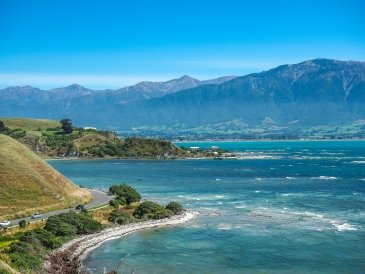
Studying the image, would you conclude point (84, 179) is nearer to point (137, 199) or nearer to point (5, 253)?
point (137, 199)

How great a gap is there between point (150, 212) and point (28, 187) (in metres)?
24.7

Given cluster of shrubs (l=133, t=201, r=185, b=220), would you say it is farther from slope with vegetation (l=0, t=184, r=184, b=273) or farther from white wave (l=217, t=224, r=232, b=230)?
white wave (l=217, t=224, r=232, b=230)

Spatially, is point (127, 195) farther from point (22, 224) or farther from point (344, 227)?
point (344, 227)

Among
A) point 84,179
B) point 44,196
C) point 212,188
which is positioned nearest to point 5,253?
point 44,196

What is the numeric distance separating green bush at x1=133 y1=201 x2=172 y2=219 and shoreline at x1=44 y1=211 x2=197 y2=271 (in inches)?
69.8

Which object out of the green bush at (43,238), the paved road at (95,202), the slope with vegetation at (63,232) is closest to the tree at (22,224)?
the slope with vegetation at (63,232)

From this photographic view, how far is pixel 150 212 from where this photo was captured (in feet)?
302

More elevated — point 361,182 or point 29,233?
point 29,233

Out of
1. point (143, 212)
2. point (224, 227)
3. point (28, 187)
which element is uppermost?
point (28, 187)

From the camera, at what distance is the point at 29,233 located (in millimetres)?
68875

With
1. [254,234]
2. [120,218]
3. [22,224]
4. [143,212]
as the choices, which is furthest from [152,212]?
[22,224]

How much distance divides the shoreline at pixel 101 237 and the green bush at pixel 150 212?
1773 millimetres

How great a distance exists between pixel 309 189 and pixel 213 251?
2805 inches

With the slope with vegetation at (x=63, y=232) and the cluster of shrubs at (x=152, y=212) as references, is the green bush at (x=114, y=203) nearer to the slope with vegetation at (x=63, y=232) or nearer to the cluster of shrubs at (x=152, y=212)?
the slope with vegetation at (x=63, y=232)
